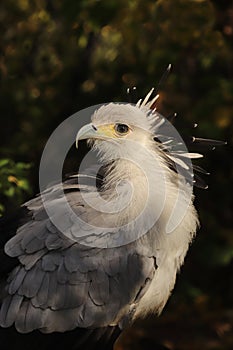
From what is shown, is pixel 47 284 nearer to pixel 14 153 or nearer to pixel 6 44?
pixel 14 153

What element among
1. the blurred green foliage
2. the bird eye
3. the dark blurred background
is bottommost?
the dark blurred background

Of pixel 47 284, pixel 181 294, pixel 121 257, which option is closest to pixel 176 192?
pixel 121 257

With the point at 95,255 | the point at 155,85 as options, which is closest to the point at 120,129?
the point at 95,255

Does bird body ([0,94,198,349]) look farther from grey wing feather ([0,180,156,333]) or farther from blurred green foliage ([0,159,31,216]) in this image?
blurred green foliage ([0,159,31,216])

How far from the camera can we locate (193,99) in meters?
8.24

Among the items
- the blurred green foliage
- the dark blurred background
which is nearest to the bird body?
the blurred green foliage

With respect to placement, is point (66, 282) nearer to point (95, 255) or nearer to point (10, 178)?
point (95, 255)

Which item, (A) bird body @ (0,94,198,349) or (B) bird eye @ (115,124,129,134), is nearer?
(A) bird body @ (0,94,198,349)

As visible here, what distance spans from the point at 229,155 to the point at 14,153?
235 cm

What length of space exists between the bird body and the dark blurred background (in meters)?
2.43

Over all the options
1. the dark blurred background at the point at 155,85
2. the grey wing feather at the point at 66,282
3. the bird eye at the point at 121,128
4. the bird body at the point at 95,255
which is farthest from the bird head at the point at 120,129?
the dark blurred background at the point at 155,85

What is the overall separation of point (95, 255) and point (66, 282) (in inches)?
8.7

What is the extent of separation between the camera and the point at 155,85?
713 centimetres

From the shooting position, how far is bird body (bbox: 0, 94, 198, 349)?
4.29 meters
